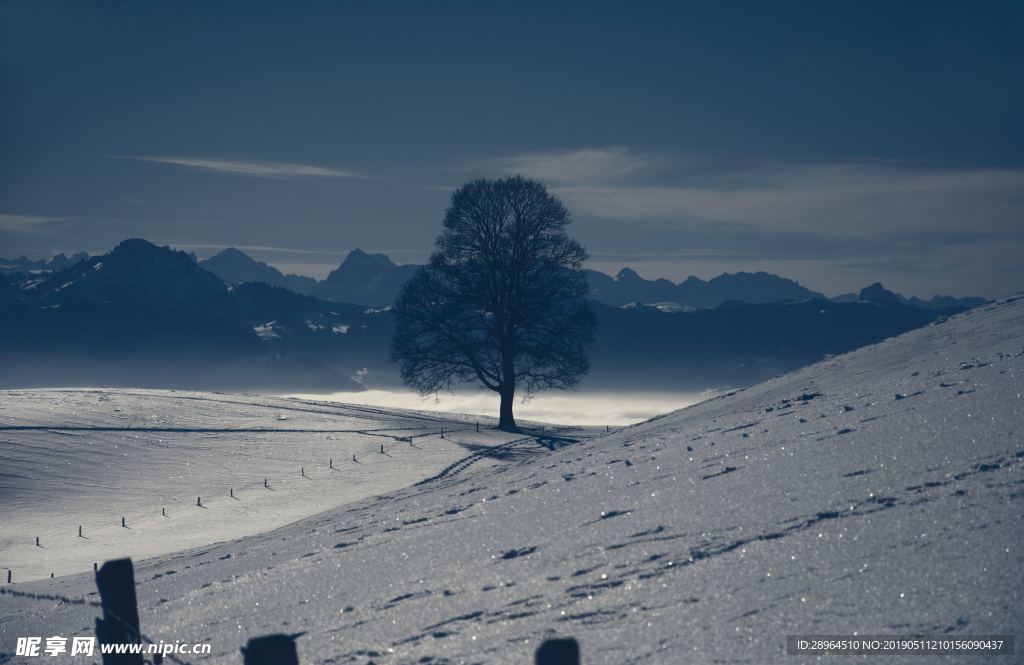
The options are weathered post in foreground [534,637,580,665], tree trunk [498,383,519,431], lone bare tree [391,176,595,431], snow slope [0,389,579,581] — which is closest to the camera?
weathered post in foreground [534,637,580,665]

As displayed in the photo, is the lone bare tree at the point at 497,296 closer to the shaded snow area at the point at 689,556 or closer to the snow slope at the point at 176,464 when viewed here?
the snow slope at the point at 176,464

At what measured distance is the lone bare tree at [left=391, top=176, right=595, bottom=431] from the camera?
39656mm

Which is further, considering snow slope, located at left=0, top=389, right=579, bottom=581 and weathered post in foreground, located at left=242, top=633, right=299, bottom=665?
snow slope, located at left=0, top=389, right=579, bottom=581

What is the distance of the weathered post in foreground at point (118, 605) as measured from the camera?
284 inches

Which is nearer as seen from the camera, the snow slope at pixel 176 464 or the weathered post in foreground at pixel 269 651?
the weathered post in foreground at pixel 269 651

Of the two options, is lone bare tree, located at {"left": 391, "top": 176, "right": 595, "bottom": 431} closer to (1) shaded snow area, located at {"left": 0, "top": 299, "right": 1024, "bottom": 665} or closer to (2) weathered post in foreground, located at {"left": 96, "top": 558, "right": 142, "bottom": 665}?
(1) shaded snow area, located at {"left": 0, "top": 299, "right": 1024, "bottom": 665}

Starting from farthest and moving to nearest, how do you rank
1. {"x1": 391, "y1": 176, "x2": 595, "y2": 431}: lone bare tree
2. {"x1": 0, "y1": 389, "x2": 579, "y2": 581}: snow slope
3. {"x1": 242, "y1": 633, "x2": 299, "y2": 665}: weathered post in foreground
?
{"x1": 391, "y1": 176, "x2": 595, "y2": 431}: lone bare tree < {"x1": 0, "y1": 389, "x2": 579, "y2": 581}: snow slope < {"x1": 242, "y1": 633, "x2": 299, "y2": 665}: weathered post in foreground

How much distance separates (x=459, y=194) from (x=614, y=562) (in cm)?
3152

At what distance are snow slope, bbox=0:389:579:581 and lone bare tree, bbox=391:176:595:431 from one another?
3751 millimetres

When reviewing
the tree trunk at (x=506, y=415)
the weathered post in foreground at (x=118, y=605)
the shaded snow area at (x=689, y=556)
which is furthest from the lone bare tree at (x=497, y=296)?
the weathered post in foreground at (x=118, y=605)

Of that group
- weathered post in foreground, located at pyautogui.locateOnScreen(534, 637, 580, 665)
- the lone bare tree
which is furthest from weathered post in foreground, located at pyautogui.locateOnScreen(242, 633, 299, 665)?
the lone bare tree

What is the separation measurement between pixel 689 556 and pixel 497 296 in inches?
1270

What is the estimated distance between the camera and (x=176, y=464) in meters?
35.2

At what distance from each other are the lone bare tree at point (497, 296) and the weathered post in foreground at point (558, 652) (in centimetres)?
3487
